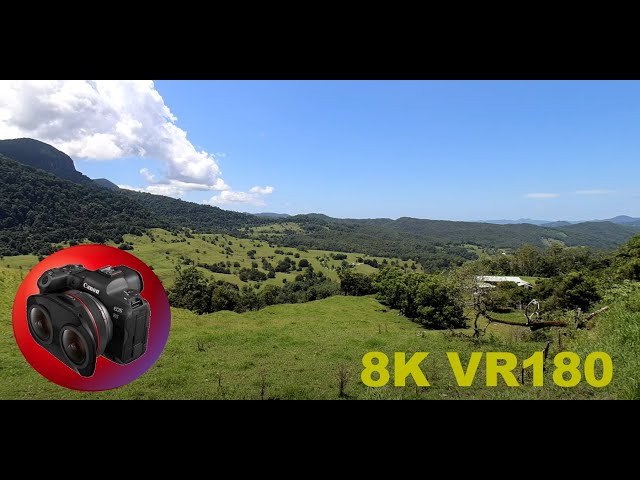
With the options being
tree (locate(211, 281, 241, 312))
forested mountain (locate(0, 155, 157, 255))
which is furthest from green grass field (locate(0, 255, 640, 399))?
forested mountain (locate(0, 155, 157, 255))

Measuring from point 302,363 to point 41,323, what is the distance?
5.22 meters

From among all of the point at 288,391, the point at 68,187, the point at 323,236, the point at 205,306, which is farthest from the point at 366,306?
the point at 323,236

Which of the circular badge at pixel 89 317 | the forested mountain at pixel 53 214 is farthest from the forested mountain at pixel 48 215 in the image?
the circular badge at pixel 89 317

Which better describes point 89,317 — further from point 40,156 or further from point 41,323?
point 40,156

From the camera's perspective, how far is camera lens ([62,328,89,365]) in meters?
2.44

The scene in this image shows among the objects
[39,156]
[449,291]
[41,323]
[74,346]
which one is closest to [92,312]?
[74,346]

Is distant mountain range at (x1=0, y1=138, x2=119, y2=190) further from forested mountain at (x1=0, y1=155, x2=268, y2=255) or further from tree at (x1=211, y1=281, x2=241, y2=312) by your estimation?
tree at (x1=211, y1=281, x2=241, y2=312)
